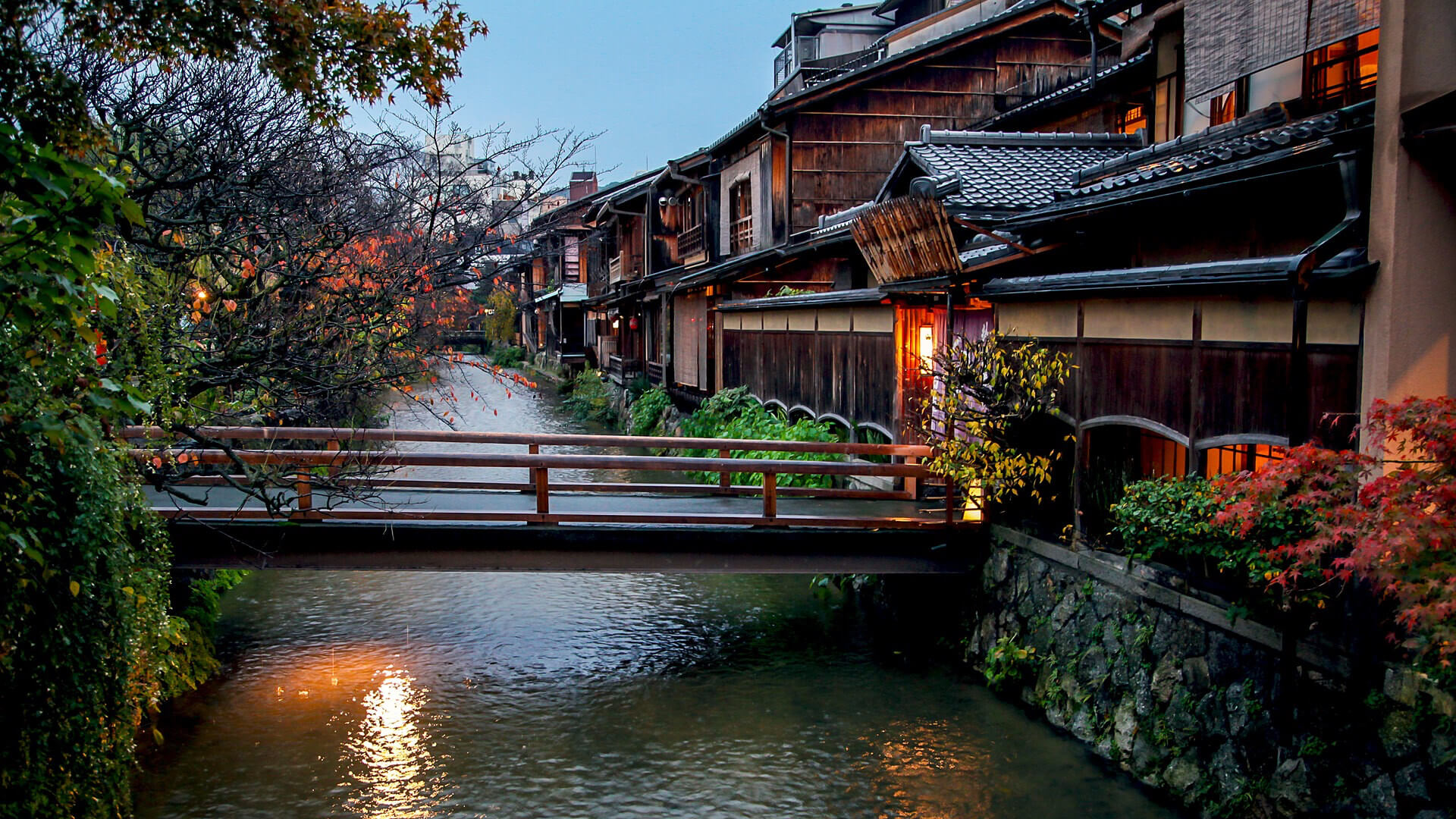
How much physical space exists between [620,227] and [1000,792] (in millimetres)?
35068

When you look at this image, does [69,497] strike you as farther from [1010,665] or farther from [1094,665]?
[1010,665]

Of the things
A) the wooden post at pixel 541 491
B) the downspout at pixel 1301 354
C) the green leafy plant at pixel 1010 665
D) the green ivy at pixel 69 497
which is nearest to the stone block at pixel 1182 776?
the downspout at pixel 1301 354

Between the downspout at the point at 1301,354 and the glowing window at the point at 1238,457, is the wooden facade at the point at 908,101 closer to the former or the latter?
the glowing window at the point at 1238,457

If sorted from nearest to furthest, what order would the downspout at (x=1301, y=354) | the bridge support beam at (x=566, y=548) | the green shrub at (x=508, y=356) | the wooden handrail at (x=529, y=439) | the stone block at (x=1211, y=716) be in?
the downspout at (x=1301, y=354) < the stone block at (x=1211, y=716) < the wooden handrail at (x=529, y=439) < the bridge support beam at (x=566, y=548) < the green shrub at (x=508, y=356)

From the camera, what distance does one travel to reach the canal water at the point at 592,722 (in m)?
8.91

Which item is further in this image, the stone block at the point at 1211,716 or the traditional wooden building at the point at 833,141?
the traditional wooden building at the point at 833,141

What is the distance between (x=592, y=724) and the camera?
1055cm

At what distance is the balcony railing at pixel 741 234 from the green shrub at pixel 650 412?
17.2 feet

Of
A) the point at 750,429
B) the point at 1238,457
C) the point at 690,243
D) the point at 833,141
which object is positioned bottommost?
the point at 750,429

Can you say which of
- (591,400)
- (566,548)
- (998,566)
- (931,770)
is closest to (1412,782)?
(931,770)

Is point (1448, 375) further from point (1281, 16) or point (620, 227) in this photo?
point (620, 227)

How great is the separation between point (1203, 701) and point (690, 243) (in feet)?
83.1

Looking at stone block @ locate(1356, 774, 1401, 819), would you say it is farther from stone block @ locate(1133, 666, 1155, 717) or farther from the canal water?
stone block @ locate(1133, 666, 1155, 717)

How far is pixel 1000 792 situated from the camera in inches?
350
